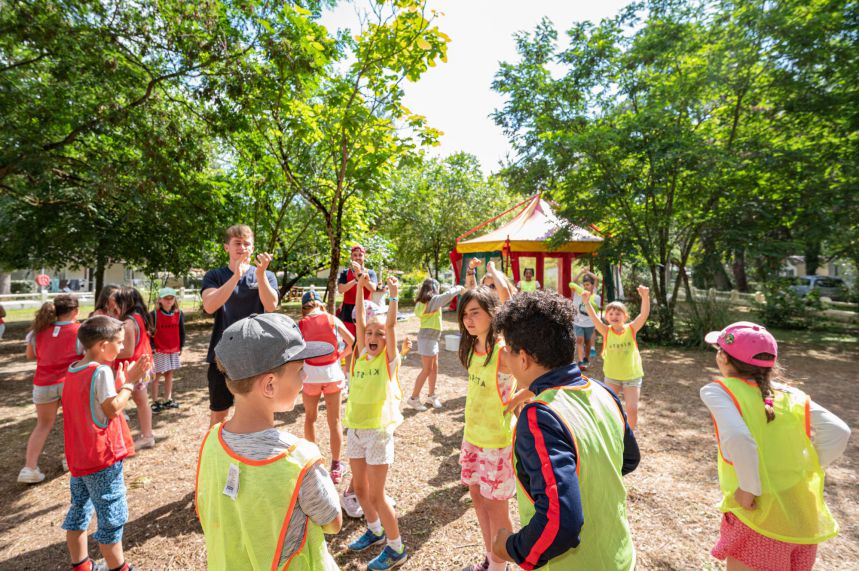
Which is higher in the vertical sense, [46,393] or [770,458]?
[770,458]

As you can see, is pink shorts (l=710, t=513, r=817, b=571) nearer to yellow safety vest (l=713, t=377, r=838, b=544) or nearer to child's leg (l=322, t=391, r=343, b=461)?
yellow safety vest (l=713, t=377, r=838, b=544)

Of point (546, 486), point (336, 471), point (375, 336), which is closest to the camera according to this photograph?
point (546, 486)

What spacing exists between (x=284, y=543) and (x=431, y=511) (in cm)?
259

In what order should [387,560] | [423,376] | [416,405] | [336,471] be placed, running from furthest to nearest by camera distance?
1. [423,376]
2. [416,405]
3. [336,471]
4. [387,560]

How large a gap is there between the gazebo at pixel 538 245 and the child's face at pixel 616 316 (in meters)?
8.69

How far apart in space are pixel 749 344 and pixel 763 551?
3.22 ft

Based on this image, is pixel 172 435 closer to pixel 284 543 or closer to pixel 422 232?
pixel 284 543

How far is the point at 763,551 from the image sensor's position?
1.96 metres

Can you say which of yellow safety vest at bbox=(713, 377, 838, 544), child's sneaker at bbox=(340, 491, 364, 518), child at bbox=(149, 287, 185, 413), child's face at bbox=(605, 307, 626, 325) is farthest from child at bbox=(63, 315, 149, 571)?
child's face at bbox=(605, 307, 626, 325)

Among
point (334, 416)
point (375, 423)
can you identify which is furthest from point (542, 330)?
point (334, 416)

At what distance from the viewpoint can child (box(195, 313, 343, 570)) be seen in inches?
51.8

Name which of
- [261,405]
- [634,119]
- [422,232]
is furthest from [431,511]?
[422,232]

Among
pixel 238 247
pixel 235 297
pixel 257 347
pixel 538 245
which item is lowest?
pixel 257 347

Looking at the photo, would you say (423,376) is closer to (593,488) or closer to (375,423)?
(375,423)
